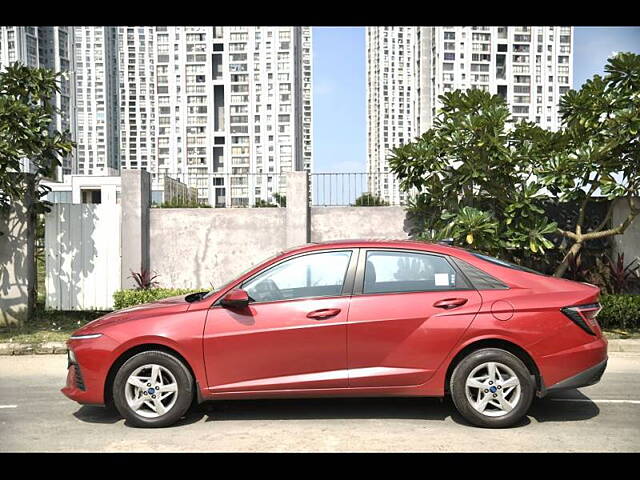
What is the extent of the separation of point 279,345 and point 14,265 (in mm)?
7322

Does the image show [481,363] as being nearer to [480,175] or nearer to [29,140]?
[480,175]

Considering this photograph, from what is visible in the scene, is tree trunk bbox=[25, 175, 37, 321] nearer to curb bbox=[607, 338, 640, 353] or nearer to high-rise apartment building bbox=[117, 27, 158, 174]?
curb bbox=[607, 338, 640, 353]

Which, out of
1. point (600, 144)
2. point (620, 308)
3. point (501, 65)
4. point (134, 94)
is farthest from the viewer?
point (134, 94)

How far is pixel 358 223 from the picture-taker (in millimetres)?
11180

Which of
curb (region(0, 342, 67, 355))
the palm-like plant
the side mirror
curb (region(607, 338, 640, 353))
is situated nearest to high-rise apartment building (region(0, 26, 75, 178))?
the palm-like plant

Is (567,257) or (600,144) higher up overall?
(600,144)

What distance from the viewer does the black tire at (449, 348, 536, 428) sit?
16.0ft

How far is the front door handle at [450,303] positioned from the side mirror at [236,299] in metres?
1.59

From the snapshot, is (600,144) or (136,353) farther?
(600,144)

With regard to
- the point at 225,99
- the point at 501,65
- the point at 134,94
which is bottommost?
the point at 225,99

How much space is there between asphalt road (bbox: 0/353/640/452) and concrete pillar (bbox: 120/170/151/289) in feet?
15.3

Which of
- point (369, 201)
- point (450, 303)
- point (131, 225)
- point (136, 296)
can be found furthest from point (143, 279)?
point (450, 303)

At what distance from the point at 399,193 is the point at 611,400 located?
5.89 meters
